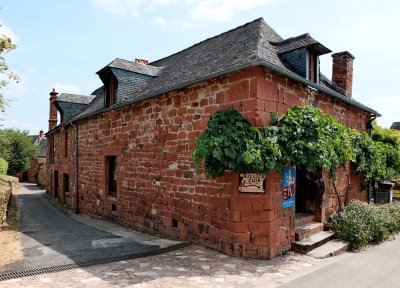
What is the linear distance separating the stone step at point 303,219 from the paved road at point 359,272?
3.98 feet

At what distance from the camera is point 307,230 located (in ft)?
23.6

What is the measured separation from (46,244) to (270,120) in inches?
238

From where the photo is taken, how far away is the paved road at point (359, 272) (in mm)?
4953

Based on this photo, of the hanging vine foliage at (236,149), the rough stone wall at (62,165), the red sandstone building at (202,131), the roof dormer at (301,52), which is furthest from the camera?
the rough stone wall at (62,165)

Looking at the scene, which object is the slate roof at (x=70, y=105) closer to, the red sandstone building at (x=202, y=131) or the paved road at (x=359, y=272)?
the red sandstone building at (x=202, y=131)

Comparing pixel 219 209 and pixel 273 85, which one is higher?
pixel 273 85

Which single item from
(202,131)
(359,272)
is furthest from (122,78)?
(359,272)

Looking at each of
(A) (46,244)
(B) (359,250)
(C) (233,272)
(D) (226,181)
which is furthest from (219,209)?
(A) (46,244)

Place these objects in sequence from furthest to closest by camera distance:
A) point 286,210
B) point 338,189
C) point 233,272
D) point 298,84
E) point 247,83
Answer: point 338,189 < point 298,84 < point 286,210 < point 247,83 < point 233,272

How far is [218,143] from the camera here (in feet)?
18.1

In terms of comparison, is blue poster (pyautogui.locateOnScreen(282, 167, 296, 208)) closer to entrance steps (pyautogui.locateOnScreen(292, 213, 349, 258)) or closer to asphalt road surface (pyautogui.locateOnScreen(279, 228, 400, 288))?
entrance steps (pyautogui.locateOnScreen(292, 213, 349, 258))

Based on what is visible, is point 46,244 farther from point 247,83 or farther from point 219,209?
point 247,83

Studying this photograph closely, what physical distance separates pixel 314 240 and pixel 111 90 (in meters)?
8.31

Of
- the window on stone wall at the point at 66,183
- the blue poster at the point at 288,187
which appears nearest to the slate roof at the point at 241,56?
the blue poster at the point at 288,187
